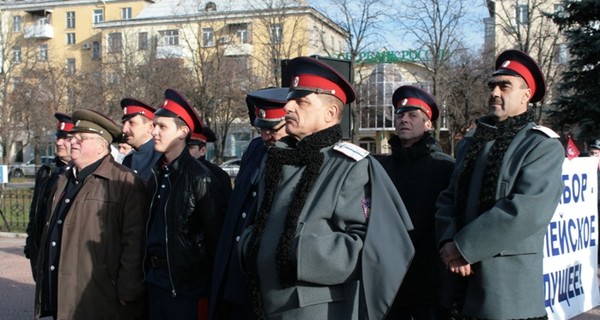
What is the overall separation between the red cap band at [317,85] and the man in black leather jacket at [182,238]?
1451 mm

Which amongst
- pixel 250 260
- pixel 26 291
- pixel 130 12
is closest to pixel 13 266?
pixel 26 291

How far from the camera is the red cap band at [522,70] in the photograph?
376 cm

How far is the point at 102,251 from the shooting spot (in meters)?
4.38

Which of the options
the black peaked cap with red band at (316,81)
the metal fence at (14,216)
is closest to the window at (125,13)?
the metal fence at (14,216)

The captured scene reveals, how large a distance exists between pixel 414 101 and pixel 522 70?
4.36 feet

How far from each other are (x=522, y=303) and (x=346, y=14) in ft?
75.2

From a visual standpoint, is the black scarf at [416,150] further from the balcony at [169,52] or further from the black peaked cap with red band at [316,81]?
the balcony at [169,52]

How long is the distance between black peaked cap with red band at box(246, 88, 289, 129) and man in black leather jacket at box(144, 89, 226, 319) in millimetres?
555

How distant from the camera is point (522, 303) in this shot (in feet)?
11.2

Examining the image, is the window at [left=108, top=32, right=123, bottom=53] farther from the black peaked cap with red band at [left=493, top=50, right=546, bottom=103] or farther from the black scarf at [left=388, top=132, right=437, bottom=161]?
the black peaked cap with red band at [left=493, top=50, right=546, bottom=103]

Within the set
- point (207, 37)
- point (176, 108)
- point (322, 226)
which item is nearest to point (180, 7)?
point (207, 37)

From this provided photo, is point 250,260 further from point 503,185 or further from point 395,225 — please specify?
point 503,185

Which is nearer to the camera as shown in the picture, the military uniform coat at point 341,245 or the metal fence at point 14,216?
the military uniform coat at point 341,245

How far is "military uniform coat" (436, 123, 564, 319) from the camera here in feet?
10.8
